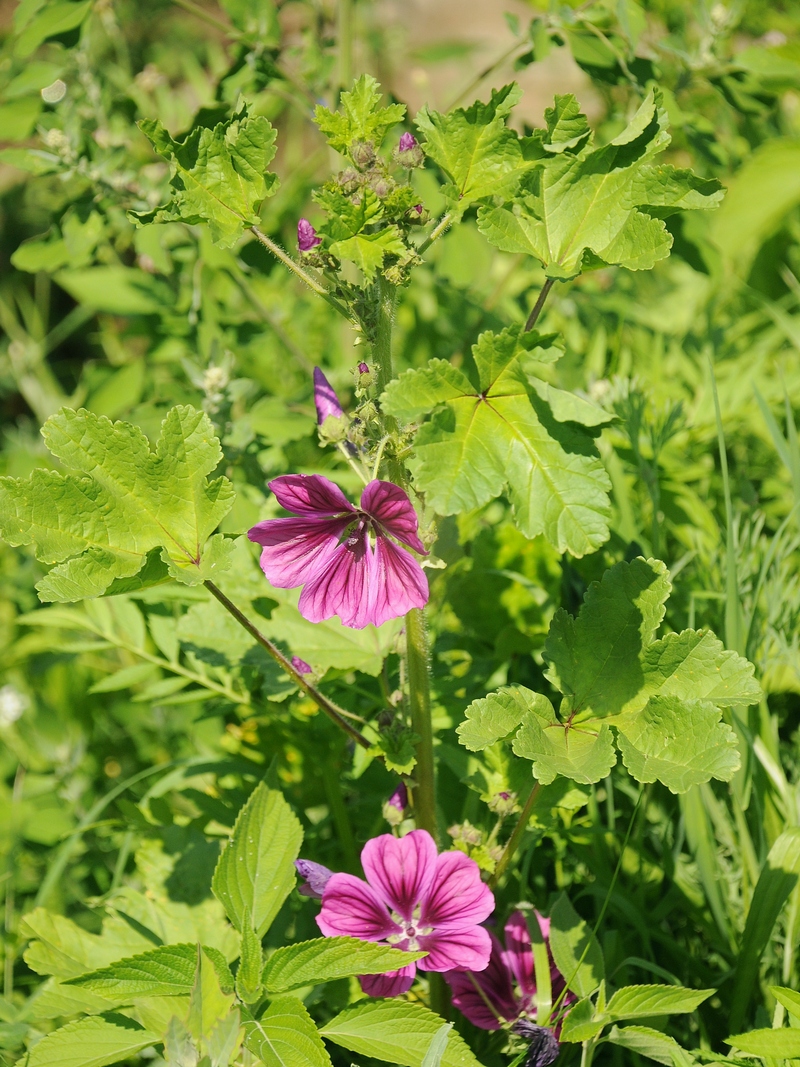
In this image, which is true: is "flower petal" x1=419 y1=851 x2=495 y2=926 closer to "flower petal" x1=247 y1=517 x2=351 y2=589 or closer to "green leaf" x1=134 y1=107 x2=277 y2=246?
"flower petal" x1=247 y1=517 x2=351 y2=589

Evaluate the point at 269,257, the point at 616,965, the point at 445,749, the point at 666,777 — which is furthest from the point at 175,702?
the point at 269,257

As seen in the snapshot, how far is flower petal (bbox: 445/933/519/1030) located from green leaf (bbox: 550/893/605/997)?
145mm

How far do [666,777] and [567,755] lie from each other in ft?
0.39

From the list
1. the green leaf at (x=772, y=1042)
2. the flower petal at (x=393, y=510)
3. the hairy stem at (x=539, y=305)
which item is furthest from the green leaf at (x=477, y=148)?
the green leaf at (x=772, y=1042)

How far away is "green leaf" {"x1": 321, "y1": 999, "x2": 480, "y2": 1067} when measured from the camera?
129 cm

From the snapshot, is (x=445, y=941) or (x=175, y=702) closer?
(x=445, y=941)

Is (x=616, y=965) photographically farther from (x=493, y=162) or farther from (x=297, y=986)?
(x=493, y=162)

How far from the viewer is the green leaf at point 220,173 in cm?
129

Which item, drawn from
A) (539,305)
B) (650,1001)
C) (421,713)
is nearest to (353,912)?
(421,713)

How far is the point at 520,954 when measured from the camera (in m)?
1.59

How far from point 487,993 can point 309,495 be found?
33.6 inches

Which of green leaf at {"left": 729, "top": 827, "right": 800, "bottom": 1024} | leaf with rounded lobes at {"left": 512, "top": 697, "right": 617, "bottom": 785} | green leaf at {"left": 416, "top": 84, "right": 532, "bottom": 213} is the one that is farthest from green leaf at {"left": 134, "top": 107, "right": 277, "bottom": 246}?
green leaf at {"left": 729, "top": 827, "right": 800, "bottom": 1024}

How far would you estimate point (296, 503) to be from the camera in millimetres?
1278

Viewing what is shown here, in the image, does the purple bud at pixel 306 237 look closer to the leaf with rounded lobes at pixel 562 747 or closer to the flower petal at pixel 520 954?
the leaf with rounded lobes at pixel 562 747
